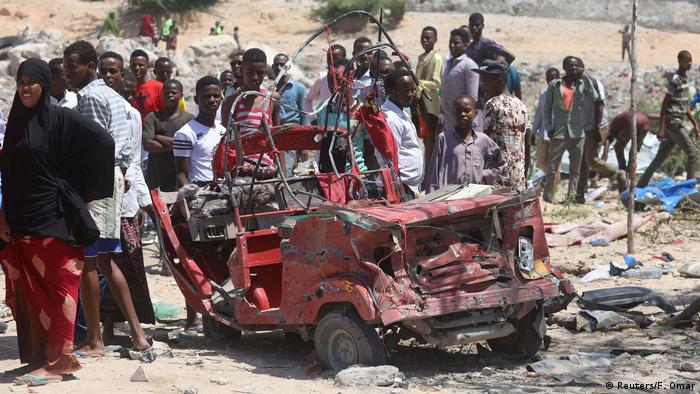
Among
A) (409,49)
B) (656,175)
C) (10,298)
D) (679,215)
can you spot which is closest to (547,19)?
(409,49)

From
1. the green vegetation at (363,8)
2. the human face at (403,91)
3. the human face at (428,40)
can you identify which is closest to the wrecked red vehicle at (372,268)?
the human face at (403,91)

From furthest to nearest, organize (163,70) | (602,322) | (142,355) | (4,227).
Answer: (163,70) → (602,322) → (142,355) → (4,227)

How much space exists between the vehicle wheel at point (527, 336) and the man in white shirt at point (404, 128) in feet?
5.92

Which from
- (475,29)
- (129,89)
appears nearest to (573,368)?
(129,89)

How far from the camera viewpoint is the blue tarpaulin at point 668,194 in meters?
13.2

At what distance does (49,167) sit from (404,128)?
3.21 metres

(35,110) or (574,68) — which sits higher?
(35,110)

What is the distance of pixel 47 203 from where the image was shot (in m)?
6.18

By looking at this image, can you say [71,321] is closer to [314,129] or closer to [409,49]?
[314,129]

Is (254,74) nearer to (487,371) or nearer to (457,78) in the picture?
(457,78)

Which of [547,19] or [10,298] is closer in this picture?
[10,298]

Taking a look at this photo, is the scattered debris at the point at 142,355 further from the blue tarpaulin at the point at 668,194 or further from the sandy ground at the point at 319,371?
the blue tarpaulin at the point at 668,194

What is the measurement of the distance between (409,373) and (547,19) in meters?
36.3

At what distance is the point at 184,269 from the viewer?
769 cm
